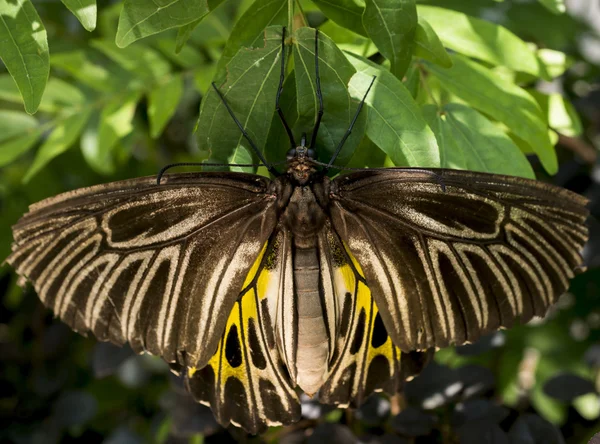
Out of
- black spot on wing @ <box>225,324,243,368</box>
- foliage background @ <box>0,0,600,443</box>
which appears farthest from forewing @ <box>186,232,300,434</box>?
foliage background @ <box>0,0,600,443</box>

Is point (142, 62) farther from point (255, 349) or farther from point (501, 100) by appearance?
point (501, 100)

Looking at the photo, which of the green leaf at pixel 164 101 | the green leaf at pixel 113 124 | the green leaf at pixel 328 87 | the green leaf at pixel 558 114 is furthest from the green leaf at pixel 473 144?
the green leaf at pixel 113 124

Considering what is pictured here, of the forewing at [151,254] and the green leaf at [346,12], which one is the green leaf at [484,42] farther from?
the forewing at [151,254]

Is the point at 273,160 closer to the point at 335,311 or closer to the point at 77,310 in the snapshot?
the point at 335,311

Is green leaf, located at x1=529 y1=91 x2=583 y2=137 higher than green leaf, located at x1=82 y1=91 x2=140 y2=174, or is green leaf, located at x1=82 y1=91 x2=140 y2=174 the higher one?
green leaf, located at x1=82 y1=91 x2=140 y2=174

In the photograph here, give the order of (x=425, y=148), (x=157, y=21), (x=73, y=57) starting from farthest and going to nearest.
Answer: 1. (x=73, y=57)
2. (x=425, y=148)
3. (x=157, y=21)

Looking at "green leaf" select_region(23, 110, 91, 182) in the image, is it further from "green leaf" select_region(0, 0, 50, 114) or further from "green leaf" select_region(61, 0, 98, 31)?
"green leaf" select_region(61, 0, 98, 31)

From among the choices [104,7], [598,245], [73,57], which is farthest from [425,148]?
[104,7]
